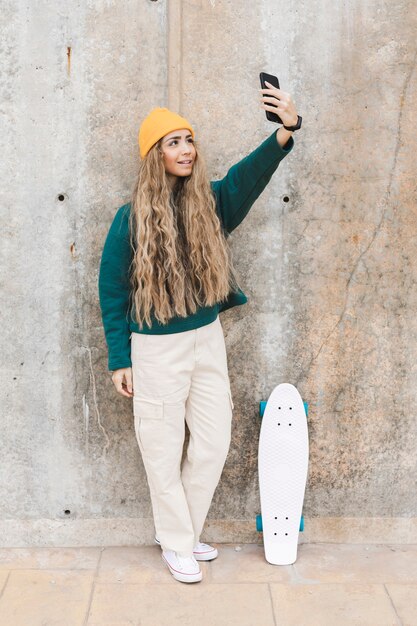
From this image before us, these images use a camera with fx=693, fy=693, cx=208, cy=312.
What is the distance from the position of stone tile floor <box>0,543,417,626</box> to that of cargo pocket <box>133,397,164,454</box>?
0.55m

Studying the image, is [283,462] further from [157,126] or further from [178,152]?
[157,126]

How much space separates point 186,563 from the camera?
285 cm

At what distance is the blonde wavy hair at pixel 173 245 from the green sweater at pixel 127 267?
0.12 ft

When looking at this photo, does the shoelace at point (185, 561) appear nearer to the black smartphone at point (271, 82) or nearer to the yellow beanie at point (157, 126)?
the yellow beanie at point (157, 126)

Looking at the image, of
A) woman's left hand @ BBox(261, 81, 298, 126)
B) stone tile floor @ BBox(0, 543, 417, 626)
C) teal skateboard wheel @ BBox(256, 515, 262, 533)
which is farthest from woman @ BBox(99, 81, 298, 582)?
teal skateboard wheel @ BBox(256, 515, 262, 533)

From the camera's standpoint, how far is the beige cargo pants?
9.06ft

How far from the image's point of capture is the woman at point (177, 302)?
268cm

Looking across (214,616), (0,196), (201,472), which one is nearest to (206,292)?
(201,472)

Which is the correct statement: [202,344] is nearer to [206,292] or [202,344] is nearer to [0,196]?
[206,292]

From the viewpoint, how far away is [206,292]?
8.92 ft

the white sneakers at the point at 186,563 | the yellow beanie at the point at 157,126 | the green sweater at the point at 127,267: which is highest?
the yellow beanie at the point at 157,126

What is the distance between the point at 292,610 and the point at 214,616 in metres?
0.30

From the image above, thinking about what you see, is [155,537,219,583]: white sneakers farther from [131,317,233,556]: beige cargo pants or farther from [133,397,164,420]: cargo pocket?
[133,397,164,420]: cargo pocket

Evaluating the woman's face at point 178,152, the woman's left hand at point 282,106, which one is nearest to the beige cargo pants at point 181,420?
the woman's face at point 178,152
